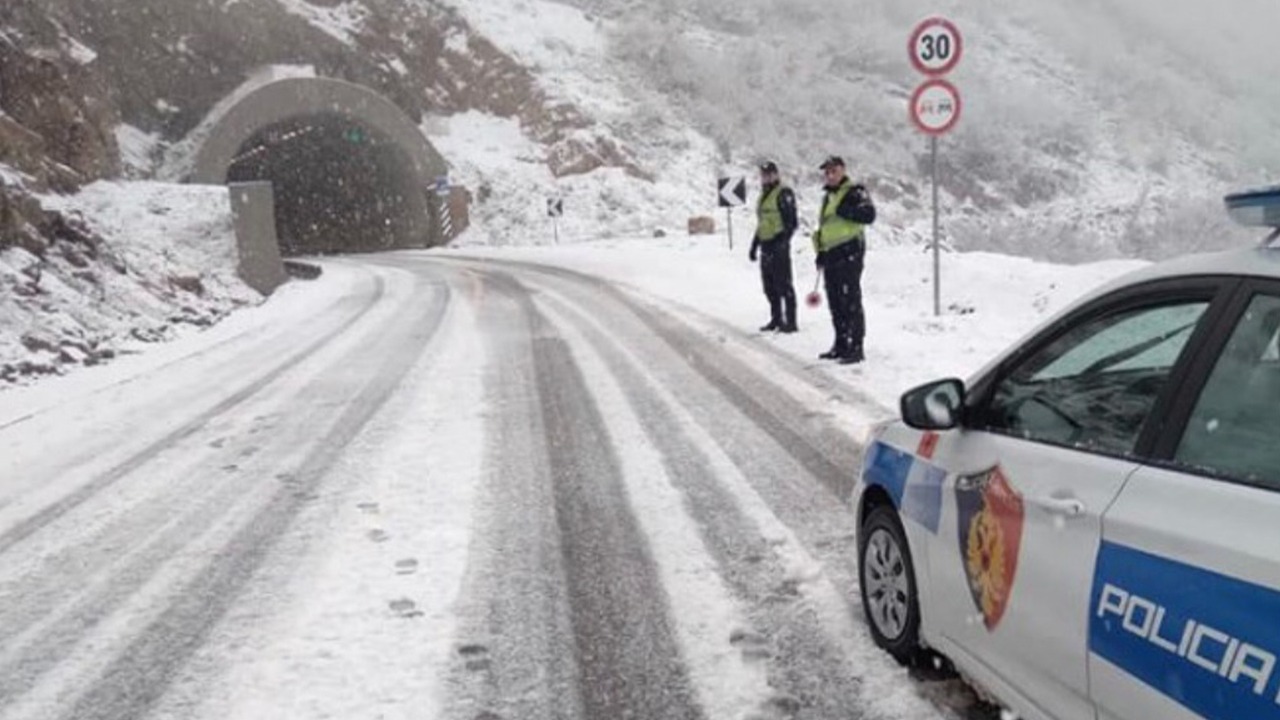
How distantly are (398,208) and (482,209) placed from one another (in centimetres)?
345

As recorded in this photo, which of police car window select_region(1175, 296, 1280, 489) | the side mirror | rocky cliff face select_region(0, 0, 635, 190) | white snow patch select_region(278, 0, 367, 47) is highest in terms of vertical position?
white snow patch select_region(278, 0, 367, 47)

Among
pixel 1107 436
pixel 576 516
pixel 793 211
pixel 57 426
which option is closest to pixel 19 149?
pixel 57 426

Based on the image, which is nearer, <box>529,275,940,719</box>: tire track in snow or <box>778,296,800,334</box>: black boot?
→ <box>529,275,940,719</box>: tire track in snow

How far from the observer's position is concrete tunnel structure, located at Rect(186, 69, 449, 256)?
3409 cm

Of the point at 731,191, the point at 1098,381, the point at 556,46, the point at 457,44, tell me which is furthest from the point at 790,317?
the point at 556,46

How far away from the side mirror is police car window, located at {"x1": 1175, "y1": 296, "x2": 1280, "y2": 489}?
936 millimetres

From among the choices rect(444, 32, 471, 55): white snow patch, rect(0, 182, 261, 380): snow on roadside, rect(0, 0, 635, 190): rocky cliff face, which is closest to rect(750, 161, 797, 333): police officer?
rect(0, 182, 261, 380): snow on roadside

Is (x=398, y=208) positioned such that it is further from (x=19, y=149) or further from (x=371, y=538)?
(x=371, y=538)

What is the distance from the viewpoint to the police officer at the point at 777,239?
11102 mm

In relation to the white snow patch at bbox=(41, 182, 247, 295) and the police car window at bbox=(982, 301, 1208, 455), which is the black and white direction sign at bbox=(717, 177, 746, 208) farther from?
the police car window at bbox=(982, 301, 1208, 455)

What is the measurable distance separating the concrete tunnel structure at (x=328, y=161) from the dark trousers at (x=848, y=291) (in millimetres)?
28619

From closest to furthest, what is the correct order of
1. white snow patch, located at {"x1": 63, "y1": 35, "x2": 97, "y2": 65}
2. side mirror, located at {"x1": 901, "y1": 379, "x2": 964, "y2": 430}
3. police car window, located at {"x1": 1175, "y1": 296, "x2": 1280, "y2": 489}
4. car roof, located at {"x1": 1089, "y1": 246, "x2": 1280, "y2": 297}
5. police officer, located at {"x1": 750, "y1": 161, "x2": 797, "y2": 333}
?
police car window, located at {"x1": 1175, "y1": 296, "x2": 1280, "y2": 489}
car roof, located at {"x1": 1089, "y1": 246, "x2": 1280, "y2": 297}
side mirror, located at {"x1": 901, "y1": 379, "x2": 964, "y2": 430}
police officer, located at {"x1": 750, "y1": 161, "x2": 797, "y2": 333}
white snow patch, located at {"x1": 63, "y1": 35, "x2": 97, "y2": 65}

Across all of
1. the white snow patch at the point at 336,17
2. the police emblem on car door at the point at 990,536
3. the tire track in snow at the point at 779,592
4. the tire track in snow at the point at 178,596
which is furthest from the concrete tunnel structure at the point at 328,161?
the police emblem on car door at the point at 990,536

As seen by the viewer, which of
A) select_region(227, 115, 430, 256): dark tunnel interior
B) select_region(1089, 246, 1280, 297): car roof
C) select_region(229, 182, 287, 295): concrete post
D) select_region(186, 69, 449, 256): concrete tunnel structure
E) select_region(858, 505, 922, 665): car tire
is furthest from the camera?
select_region(227, 115, 430, 256): dark tunnel interior
